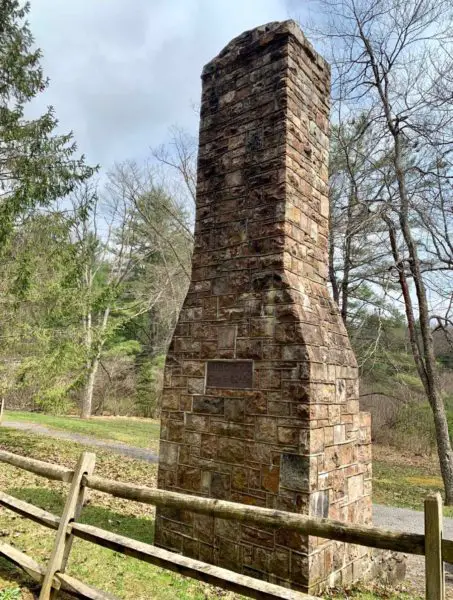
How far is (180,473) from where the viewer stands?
4422mm

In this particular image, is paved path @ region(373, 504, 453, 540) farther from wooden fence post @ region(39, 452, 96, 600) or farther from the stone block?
wooden fence post @ region(39, 452, 96, 600)

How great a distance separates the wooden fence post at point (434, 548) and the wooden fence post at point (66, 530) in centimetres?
239

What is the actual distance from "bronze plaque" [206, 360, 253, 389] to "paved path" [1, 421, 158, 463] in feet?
23.2

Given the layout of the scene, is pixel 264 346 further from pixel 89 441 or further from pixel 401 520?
pixel 89 441

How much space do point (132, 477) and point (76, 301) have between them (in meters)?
4.15

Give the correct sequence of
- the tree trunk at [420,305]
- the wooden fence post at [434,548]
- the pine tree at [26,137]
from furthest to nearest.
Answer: the tree trunk at [420,305]
the pine tree at [26,137]
the wooden fence post at [434,548]

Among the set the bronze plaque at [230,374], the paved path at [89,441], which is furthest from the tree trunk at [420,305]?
the bronze plaque at [230,374]

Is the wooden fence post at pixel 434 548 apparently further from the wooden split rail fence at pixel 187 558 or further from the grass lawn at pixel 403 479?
the grass lawn at pixel 403 479

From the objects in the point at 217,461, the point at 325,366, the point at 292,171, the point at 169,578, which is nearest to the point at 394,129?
the point at 292,171

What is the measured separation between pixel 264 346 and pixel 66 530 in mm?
2135

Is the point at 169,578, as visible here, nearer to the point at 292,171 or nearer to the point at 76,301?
the point at 292,171

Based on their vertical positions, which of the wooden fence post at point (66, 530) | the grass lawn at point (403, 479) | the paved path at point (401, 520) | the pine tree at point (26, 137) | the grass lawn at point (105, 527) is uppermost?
the pine tree at point (26, 137)

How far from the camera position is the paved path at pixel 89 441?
36.9 ft

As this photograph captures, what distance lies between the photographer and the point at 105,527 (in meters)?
4.84
